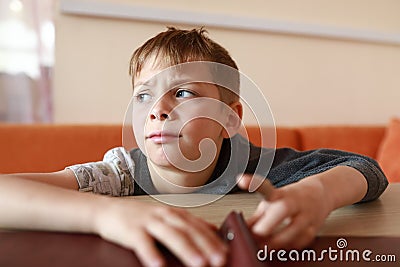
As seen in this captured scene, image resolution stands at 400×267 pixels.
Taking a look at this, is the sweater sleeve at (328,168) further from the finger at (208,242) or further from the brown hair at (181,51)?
the finger at (208,242)

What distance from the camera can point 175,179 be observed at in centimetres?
80

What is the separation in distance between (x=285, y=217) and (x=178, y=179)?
46 cm

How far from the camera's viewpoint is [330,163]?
67 cm

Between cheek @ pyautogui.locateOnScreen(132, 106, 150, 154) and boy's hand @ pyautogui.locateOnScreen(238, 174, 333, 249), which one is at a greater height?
boy's hand @ pyautogui.locateOnScreen(238, 174, 333, 249)

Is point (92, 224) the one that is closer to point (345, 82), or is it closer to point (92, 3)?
point (92, 3)

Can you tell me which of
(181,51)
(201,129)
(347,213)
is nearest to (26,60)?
(181,51)

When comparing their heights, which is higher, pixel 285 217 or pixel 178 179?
pixel 285 217

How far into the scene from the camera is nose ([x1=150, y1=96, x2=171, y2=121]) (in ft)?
2.19

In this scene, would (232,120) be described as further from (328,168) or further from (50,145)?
(50,145)

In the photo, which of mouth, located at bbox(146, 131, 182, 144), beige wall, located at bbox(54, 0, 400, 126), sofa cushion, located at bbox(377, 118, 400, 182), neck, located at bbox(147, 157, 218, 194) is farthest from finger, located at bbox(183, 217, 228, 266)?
sofa cushion, located at bbox(377, 118, 400, 182)

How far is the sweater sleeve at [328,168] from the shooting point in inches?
24.4

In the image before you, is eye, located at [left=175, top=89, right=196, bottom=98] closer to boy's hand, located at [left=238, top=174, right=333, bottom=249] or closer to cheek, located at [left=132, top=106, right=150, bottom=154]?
cheek, located at [left=132, top=106, right=150, bottom=154]

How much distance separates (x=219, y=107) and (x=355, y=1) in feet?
5.43

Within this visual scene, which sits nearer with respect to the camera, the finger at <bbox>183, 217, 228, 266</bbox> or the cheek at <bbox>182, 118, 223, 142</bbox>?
the finger at <bbox>183, 217, 228, 266</bbox>
